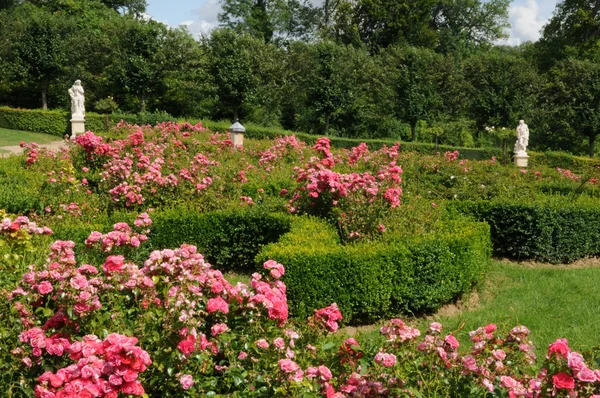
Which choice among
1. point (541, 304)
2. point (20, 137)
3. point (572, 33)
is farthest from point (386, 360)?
point (572, 33)

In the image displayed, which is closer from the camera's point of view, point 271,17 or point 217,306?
point 217,306

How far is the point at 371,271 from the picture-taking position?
5.32m

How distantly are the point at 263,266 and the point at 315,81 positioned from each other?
2120 cm

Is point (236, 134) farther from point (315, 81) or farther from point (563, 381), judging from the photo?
point (315, 81)

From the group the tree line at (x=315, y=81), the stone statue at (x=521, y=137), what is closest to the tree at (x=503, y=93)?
the tree line at (x=315, y=81)

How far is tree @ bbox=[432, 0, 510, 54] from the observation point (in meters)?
38.7

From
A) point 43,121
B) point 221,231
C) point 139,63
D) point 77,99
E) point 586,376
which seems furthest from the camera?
point 139,63

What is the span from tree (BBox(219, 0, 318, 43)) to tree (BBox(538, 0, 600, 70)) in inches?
648

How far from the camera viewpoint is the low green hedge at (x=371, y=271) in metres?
5.24

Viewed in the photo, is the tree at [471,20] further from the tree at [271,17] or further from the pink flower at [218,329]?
the pink flower at [218,329]

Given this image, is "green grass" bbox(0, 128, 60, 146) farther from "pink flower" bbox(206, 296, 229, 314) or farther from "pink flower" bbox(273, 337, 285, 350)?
"pink flower" bbox(273, 337, 285, 350)

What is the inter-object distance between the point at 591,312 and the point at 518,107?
71.1 feet

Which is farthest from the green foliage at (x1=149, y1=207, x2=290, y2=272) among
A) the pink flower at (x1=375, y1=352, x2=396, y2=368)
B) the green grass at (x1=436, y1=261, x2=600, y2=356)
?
the pink flower at (x1=375, y1=352, x2=396, y2=368)

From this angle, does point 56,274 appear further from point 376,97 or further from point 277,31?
point 277,31
